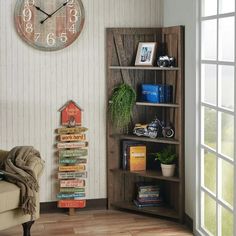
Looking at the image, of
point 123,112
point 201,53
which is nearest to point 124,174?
point 123,112

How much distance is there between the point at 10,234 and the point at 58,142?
3.11 feet

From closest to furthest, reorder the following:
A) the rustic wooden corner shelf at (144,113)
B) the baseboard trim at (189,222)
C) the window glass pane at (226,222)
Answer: the window glass pane at (226,222)
the baseboard trim at (189,222)
the rustic wooden corner shelf at (144,113)

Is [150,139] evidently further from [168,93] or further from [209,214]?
[209,214]

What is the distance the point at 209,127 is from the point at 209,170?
321 millimetres

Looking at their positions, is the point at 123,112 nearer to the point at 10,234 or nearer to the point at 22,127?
the point at 22,127

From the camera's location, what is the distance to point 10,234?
441 centimetres

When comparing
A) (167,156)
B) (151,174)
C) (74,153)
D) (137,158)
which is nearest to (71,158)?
(74,153)

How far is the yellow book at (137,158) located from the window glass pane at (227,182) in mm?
1229

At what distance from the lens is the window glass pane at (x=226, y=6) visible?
3.62 metres

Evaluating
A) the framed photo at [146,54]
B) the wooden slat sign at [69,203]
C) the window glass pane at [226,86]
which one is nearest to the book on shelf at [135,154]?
the wooden slat sign at [69,203]

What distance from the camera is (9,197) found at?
13.0 feet

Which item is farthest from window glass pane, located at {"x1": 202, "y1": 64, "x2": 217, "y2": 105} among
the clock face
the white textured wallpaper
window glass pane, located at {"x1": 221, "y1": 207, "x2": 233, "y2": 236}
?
the clock face

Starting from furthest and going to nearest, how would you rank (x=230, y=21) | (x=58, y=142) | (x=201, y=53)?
(x=58, y=142)
(x=201, y=53)
(x=230, y=21)

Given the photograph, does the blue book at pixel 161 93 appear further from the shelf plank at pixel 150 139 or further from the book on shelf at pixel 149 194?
the book on shelf at pixel 149 194
